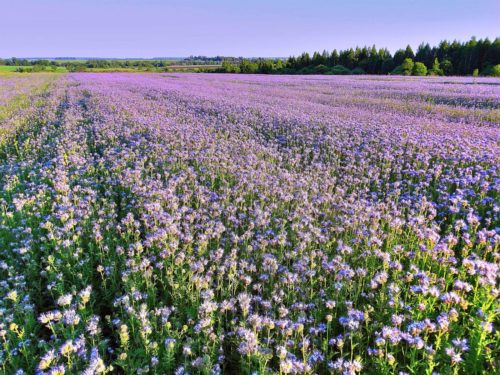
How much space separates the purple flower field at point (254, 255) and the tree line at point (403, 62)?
134ft

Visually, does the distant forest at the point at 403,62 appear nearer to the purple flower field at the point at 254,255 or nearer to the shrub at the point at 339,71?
the shrub at the point at 339,71

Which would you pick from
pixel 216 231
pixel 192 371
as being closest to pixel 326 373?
pixel 192 371

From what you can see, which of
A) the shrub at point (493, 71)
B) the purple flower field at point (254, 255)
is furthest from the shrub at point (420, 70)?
the purple flower field at point (254, 255)

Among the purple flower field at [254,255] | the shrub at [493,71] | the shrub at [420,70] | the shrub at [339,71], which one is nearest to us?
the purple flower field at [254,255]

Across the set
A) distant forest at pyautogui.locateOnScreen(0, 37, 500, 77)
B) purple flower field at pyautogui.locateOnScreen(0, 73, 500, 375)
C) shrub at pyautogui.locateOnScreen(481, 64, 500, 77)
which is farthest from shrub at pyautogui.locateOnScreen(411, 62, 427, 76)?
purple flower field at pyautogui.locateOnScreen(0, 73, 500, 375)

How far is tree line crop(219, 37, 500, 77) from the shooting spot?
45250 mm

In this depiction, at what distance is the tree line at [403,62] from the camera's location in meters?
45.2

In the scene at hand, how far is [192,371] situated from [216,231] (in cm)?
166

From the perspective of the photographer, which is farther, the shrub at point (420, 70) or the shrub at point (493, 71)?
the shrub at point (420, 70)

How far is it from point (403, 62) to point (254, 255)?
5433 cm

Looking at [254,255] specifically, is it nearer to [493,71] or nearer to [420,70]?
[493,71]

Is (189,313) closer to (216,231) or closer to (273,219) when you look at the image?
(216,231)

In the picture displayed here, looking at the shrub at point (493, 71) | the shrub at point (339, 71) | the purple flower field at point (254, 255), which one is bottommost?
the purple flower field at point (254, 255)

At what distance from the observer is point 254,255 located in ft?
12.6
